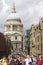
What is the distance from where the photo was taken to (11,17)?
161m

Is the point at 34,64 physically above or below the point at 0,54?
below

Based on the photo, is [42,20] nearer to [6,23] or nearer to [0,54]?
[6,23]

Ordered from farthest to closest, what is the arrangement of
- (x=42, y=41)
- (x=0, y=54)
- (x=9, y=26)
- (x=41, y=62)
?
(x=9, y=26) < (x=42, y=41) < (x=41, y=62) < (x=0, y=54)

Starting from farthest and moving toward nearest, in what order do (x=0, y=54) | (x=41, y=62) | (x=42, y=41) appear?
(x=42, y=41) → (x=41, y=62) → (x=0, y=54)

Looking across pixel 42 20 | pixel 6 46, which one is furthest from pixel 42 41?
pixel 6 46

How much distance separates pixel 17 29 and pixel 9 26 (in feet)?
14.1

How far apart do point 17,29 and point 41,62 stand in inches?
5475

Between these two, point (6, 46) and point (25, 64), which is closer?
point (6, 46)

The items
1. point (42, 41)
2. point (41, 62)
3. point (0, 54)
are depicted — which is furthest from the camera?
point (42, 41)

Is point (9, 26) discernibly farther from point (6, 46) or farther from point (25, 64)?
point (6, 46)

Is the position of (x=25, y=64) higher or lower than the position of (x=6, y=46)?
lower

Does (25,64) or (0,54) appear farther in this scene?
(25,64)

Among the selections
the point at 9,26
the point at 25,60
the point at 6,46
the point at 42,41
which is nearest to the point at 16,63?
the point at 25,60

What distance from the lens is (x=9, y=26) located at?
16100 cm
